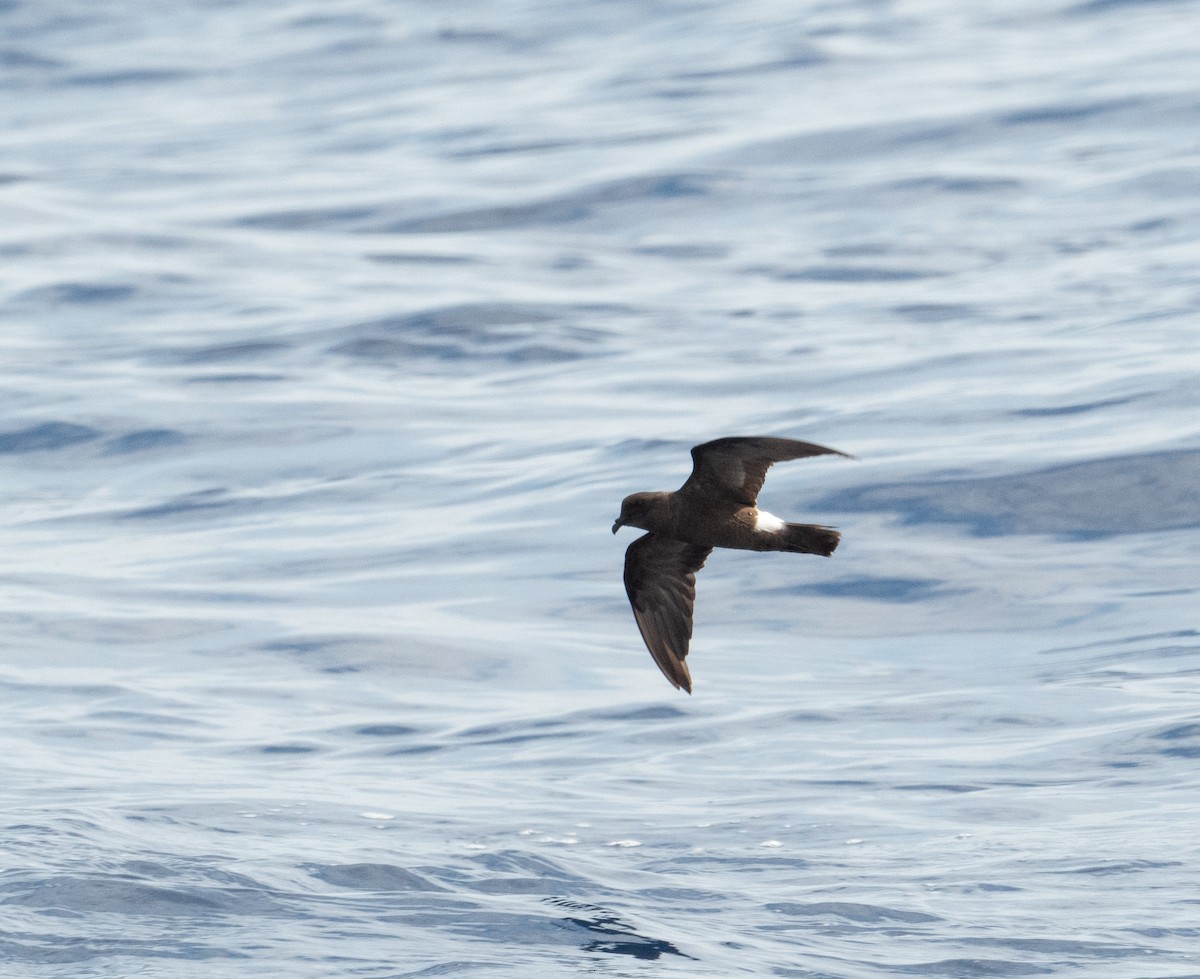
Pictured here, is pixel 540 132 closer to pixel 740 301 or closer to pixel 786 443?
pixel 740 301

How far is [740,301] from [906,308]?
168 cm

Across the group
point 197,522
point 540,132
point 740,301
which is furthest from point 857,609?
point 540,132

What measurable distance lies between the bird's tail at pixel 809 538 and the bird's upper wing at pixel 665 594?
43.1 inches

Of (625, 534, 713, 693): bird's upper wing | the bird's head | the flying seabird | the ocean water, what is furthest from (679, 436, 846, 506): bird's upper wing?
the ocean water

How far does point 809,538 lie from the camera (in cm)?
764

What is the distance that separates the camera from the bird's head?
26.2ft

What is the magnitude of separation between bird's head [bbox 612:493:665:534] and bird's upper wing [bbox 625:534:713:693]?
2.21 ft

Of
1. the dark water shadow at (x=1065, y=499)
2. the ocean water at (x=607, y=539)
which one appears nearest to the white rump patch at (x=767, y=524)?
the ocean water at (x=607, y=539)

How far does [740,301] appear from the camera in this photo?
20859mm

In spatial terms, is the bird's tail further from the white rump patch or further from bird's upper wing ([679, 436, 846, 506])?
bird's upper wing ([679, 436, 846, 506])

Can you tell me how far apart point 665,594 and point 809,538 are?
134 cm

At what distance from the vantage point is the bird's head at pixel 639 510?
7988mm

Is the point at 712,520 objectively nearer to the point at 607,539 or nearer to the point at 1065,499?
the point at 607,539

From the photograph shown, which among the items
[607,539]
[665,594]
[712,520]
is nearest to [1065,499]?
[607,539]
